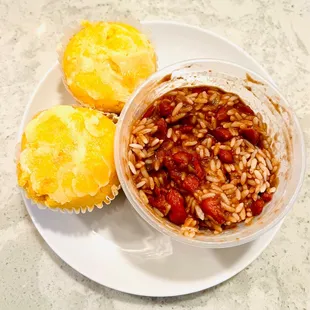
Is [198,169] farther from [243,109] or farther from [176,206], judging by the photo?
[243,109]

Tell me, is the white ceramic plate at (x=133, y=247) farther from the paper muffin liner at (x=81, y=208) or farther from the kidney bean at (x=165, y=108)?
the kidney bean at (x=165, y=108)

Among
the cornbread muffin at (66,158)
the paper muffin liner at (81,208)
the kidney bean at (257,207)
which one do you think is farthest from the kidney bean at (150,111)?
the kidney bean at (257,207)

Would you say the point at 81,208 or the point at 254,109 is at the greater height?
the point at 254,109

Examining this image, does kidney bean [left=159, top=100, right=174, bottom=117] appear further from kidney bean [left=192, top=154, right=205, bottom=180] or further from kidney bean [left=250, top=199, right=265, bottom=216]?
kidney bean [left=250, top=199, right=265, bottom=216]

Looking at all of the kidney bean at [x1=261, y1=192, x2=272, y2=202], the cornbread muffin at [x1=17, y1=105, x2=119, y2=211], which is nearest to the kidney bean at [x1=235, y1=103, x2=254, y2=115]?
the kidney bean at [x1=261, y1=192, x2=272, y2=202]

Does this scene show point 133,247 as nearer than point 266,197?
No

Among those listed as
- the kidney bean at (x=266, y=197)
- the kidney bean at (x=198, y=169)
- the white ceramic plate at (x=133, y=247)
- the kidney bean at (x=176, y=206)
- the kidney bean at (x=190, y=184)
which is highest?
the kidney bean at (x=198, y=169)

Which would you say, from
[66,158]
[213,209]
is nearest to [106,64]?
[66,158]
